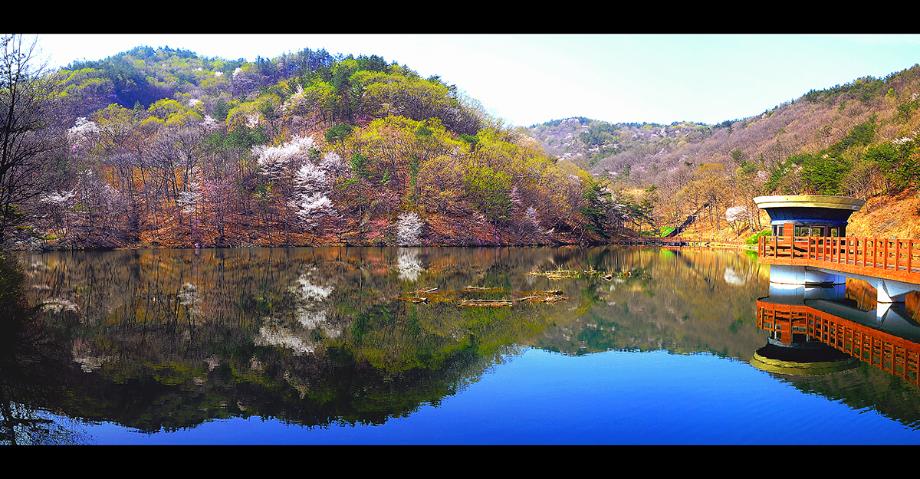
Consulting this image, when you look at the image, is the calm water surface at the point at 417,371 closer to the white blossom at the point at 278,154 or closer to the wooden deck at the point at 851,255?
the wooden deck at the point at 851,255

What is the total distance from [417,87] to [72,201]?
39187mm

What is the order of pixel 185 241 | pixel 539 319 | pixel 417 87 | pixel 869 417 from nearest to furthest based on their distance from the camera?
pixel 869 417 → pixel 539 319 → pixel 185 241 → pixel 417 87

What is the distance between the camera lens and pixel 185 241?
5328 centimetres

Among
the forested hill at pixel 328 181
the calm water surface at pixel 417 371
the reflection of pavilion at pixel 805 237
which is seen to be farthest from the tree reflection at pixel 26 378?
the forested hill at pixel 328 181

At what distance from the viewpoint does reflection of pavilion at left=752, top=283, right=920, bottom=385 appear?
12.2 meters

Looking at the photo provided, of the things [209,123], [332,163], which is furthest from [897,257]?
[209,123]

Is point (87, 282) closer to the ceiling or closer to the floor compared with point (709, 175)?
closer to the floor

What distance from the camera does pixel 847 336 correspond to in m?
14.8

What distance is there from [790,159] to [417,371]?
203 feet

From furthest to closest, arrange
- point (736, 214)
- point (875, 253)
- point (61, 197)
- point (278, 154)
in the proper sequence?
point (736, 214)
point (278, 154)
point (61, 197)
point (875, 253)

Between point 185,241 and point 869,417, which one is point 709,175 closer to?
point 185,241

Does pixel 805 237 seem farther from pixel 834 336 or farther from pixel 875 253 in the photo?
pixel 834 336

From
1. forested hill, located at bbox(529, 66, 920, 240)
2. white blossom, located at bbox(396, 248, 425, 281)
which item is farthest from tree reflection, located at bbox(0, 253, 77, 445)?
forested hill, located at bbox(529, 66, 920, 240)
